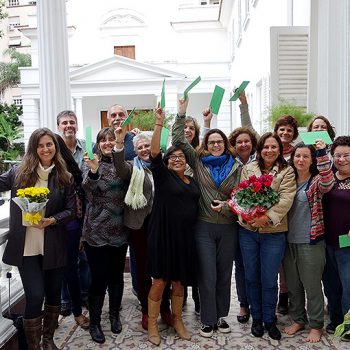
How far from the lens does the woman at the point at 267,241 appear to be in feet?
10.9

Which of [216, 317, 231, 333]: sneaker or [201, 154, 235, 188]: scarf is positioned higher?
[201, 154, 235, 188]: scarf

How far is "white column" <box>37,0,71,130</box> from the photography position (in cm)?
511

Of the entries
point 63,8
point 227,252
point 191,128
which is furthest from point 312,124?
point 63,8

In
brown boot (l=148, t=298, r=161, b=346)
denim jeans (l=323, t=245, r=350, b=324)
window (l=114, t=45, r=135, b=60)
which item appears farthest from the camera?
window (l=114, t=45, r=135, b=60)

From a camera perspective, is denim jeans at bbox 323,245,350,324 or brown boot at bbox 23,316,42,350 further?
denim jeans at bbox 323,245,350,324

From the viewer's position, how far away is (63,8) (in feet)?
17.0

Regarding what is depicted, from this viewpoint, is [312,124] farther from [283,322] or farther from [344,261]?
[283,322]

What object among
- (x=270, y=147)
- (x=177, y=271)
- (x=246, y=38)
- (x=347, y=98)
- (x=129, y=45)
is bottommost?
(x=177, y=271)

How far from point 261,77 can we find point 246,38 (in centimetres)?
397

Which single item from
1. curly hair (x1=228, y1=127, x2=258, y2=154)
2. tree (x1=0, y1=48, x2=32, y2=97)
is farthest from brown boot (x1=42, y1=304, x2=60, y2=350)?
tree (x1=0, y1=48, x2=32, y2=97)

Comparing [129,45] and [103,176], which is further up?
[129,45]

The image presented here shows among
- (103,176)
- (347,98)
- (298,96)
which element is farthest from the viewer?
(298,96)

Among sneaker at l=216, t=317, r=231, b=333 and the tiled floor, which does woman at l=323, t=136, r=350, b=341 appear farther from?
sneaker at l=216, t=317, r=231, b=333

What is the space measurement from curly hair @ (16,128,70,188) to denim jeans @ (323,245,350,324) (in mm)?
2259
